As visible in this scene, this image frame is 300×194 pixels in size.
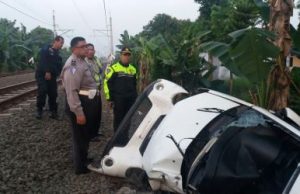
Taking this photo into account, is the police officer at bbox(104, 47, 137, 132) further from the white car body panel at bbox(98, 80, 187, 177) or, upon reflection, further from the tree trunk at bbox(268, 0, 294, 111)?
the tree trunk at bbox(268, 0, 294, 111)

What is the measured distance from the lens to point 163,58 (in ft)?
36.3

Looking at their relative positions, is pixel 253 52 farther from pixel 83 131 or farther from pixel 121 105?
pixel 121 105

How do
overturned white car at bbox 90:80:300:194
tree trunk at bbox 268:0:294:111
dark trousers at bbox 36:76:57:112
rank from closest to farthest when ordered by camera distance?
1. overturned white car at bbox 90:80:300:194
2. tree trunk at bbox 268:0:294:111
3. dark trousers at bbox 36:76:57:112

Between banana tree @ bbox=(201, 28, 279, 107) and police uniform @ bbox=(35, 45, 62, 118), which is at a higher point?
banana tree @ bbox=(201, 28, 279, 107)

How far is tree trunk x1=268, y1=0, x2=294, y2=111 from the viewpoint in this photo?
5391mm

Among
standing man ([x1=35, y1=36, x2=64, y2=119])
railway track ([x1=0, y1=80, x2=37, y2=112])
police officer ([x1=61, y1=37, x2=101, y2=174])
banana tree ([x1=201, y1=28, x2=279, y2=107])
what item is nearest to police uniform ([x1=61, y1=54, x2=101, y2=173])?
police officer ([x1=61, y1=37, x2=101, y2=174])

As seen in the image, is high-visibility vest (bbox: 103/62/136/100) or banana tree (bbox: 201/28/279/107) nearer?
banana tree (bbox: 201/28/279/107)

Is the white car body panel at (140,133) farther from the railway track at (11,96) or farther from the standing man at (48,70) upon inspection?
the railway track at (11,96)

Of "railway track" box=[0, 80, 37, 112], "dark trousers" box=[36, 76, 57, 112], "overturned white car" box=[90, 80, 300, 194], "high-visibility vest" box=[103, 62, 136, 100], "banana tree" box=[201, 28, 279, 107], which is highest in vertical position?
"banana tree" box=[201, 28, 279, 107]

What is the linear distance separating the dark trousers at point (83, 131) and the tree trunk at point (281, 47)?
238cm

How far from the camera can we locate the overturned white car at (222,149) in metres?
3.07

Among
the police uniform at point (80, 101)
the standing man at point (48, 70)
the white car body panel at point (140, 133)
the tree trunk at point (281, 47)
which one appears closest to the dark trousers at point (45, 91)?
the standing man at point (48, 70)

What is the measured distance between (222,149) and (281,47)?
269 cm

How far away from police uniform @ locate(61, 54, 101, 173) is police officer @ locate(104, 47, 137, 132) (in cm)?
102
